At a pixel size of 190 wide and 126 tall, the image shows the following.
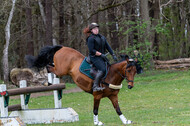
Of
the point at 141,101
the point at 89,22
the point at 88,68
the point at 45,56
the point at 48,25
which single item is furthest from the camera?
the point at 89,22

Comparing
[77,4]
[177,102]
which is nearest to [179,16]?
[77,4]

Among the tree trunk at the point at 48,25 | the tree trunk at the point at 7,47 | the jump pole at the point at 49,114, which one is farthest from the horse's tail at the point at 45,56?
the tree trunk at the point at 48,25

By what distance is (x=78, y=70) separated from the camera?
901cm

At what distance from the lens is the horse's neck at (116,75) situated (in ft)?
28.1

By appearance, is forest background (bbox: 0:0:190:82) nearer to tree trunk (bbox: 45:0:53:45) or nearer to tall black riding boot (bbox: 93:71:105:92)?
tree trunk (bbox: 45:0:53:45)

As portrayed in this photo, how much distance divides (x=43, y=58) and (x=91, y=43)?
2.16 metres

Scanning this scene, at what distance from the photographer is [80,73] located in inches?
351

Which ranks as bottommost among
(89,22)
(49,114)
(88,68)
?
(49,114)

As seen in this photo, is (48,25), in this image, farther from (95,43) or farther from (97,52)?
(97,52)

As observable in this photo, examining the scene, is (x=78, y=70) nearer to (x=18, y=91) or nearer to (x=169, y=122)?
(x=18, y=91)

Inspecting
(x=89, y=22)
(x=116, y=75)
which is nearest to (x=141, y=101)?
(x=116, y=75)

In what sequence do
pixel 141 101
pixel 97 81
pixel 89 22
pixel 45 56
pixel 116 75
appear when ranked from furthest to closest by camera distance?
1. pixel 89 22
2. pixel 141 101
3. pixel 45 56
4. pixel 116 75
5. pixel 97 81

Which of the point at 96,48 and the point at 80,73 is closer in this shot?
the point at 96,48

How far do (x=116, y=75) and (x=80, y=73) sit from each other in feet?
3.34
